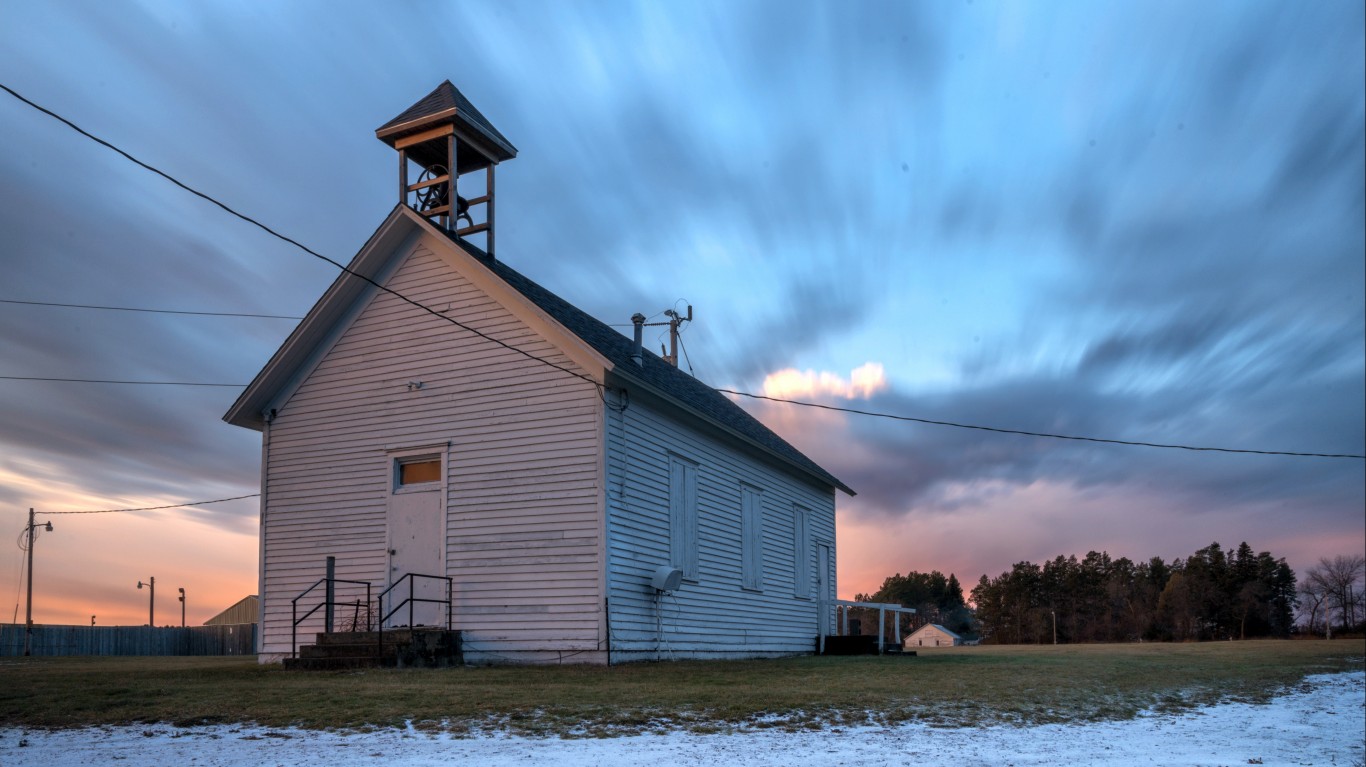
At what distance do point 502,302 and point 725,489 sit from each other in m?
6.10

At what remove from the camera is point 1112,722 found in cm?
975

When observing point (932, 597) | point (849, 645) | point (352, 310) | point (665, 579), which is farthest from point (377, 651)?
point (932, 597)

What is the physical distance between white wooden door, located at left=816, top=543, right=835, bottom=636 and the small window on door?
11968 millimetres

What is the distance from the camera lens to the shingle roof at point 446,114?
1873 cm

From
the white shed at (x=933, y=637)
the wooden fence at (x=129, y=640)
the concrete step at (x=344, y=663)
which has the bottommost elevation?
the white shed at (x=933, y=637)

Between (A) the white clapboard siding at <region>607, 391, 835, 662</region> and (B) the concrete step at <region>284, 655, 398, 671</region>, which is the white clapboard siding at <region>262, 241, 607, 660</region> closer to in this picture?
(A) the white clapboard siding at <region>607, 391, 835, 662</region>

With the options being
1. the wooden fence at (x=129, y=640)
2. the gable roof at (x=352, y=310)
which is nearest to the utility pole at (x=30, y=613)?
the wooden fence at (x=129, y=640)

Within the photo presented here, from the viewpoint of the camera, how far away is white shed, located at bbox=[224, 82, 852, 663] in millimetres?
15852

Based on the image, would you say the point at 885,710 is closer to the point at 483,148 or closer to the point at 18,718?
the point at 18,718

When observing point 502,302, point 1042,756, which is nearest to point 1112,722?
point 1042,756

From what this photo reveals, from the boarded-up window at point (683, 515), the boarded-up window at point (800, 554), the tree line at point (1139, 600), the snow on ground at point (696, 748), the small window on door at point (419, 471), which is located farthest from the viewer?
the tree line at point (1139, 600)

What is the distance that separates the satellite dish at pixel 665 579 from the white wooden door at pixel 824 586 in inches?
393

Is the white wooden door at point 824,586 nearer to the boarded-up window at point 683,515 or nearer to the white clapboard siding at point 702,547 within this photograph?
the white clapboard siding at point 702,547

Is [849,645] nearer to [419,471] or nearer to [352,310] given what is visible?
[419,471]
